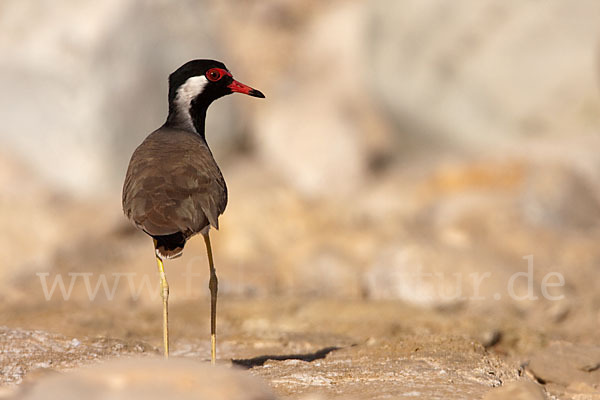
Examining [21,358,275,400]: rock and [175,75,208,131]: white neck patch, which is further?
[175,75,208,131]: white neck patch

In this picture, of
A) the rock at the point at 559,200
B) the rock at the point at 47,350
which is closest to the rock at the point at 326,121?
the rock at the point at 559,200

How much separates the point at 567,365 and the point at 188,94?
329 centimetres

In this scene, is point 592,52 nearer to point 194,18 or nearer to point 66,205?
point 194,18

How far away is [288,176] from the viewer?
13.2 meters

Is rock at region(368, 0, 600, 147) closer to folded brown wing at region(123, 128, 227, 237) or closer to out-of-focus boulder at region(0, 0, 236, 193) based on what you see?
out-of-focus boulder at region(0, 0, 236, 193)

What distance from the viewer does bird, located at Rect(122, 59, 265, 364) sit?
529cm

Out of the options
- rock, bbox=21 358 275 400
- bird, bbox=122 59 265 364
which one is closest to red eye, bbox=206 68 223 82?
bird, bbox=122 59 265 364

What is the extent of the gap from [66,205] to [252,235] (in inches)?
101

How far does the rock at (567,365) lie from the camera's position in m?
6.16

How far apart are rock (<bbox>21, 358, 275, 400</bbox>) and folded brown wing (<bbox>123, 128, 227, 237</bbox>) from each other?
5.88ft

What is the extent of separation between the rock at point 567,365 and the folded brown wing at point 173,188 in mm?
2512

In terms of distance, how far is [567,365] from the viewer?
6285mm

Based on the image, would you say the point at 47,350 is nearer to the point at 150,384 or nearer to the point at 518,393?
the point at 150,384

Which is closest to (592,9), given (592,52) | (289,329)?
(592,52)
